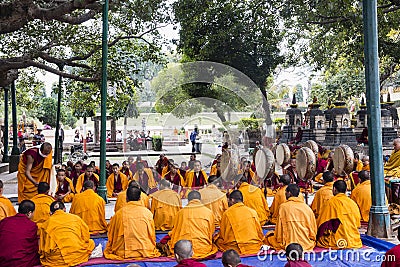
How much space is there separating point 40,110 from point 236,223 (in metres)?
45.6

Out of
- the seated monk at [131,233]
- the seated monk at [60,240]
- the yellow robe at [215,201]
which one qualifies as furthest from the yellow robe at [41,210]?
the yellow robe at [215,201]

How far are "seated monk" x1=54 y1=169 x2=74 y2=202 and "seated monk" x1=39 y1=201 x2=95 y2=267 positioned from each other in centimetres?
412

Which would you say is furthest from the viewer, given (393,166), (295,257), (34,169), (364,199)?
(393,166)

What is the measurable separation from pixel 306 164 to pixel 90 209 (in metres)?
4.39

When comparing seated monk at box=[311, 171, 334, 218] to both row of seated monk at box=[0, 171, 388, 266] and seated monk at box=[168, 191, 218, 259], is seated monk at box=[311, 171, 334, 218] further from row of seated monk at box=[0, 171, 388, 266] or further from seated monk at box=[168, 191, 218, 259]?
seated monk at box=[168, 191, 218, 259]

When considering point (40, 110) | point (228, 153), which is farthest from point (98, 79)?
point (40, 110)

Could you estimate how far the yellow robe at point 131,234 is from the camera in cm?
626

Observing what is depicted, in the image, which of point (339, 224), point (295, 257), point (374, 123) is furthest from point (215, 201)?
point (295, 257)

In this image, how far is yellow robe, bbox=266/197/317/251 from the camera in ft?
21.0

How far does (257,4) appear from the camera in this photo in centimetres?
2066

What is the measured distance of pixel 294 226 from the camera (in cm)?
639

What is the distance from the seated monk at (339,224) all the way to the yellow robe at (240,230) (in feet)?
3.53

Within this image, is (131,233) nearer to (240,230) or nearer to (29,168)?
(240,230)

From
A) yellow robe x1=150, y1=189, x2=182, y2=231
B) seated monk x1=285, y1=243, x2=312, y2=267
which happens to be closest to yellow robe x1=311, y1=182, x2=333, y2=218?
yellow robe x1=150, y1=189, x2=182, y2=231
